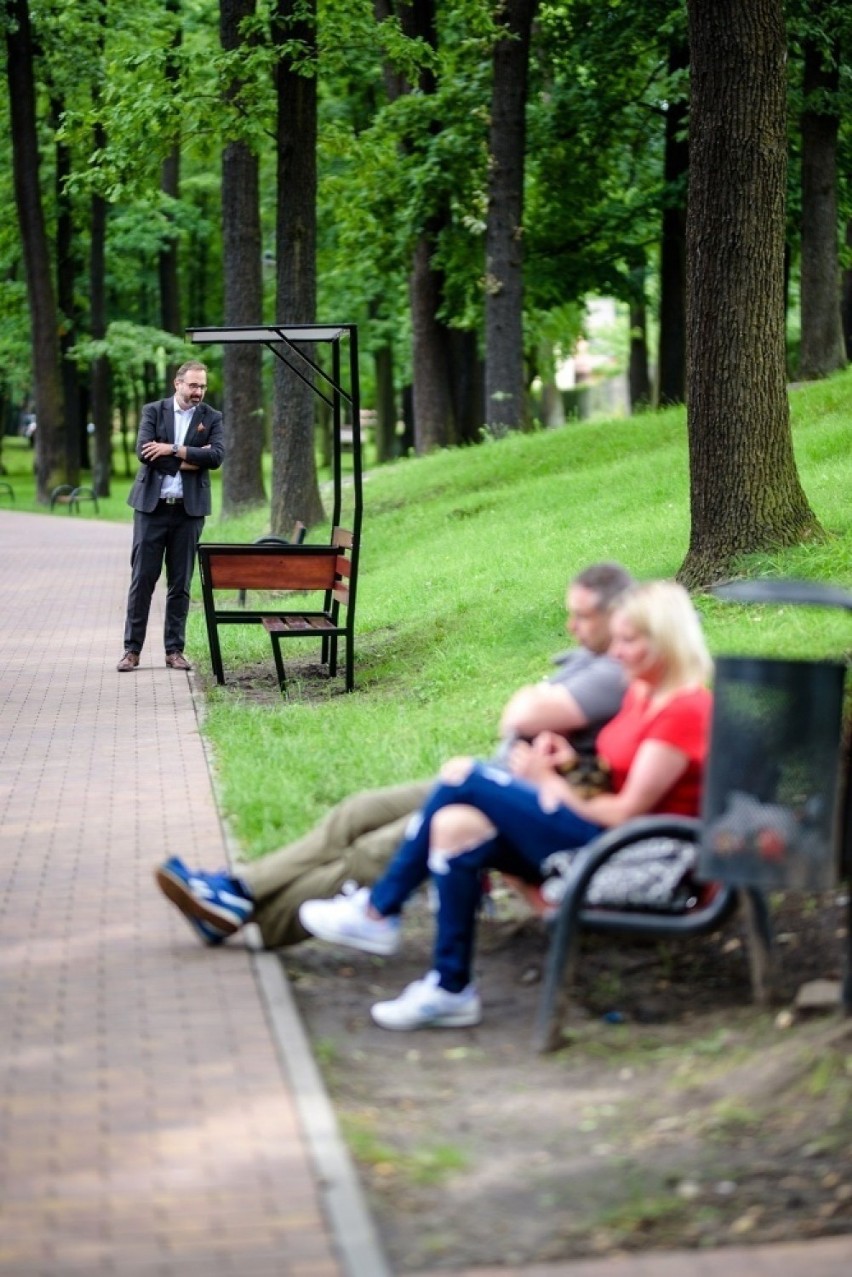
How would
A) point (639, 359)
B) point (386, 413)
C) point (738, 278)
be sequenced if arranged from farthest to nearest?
point (386, 413) < point (639, 359) < point (738, 278)

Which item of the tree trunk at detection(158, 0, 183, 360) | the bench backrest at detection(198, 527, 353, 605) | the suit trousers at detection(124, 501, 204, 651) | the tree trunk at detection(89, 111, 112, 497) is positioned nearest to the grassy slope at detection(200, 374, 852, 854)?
the bench backrest at detection(198, 527, 353, 605)

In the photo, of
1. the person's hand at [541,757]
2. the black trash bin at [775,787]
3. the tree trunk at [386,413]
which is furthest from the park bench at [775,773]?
the tree trunk at [386,413]

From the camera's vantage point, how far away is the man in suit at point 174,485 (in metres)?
13.0

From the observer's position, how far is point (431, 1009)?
5766mm

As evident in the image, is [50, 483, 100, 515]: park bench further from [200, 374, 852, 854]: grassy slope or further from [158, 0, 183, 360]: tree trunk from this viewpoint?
[200, 374, 852, 854]: grassy slope

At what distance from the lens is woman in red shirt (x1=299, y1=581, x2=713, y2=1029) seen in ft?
18.5

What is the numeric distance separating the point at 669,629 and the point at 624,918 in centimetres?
86

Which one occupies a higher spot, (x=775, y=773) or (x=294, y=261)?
(x=294, y=261)

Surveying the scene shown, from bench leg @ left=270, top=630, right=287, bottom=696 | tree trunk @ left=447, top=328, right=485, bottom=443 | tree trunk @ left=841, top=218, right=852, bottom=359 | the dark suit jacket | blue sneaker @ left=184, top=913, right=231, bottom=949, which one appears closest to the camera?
blue sneaker @ left=184, top=913, right=231, bottom=949

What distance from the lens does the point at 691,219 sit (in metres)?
11.6

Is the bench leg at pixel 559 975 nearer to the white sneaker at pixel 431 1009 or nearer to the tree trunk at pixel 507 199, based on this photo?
the white sneaker at pixel 431 1009

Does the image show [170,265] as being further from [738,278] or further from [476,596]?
[738,278]

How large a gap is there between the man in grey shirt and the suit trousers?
6816 millimetres

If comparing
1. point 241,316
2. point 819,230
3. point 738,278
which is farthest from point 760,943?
point 241,316
